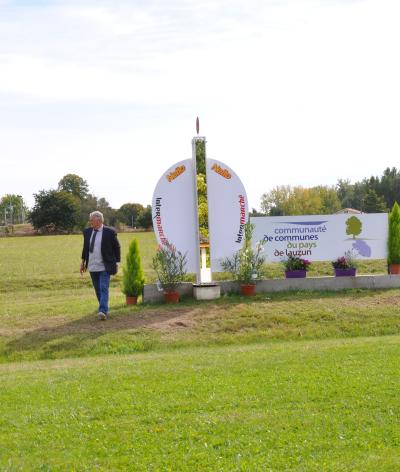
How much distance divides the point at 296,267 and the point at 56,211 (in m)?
104

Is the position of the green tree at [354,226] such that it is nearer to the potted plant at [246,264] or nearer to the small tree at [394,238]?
the small tree at [394,238]

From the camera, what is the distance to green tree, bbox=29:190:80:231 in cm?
11519

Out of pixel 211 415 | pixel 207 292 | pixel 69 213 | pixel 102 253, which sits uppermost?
pixel 69 213

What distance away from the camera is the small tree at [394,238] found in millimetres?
15859

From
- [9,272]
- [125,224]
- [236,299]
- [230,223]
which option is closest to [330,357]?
[236,299]

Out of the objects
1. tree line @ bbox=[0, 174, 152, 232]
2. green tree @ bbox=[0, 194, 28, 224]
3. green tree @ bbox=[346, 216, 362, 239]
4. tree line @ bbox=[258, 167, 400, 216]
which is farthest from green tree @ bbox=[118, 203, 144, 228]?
green tree @ bbox=[346, 216, 362, 239]

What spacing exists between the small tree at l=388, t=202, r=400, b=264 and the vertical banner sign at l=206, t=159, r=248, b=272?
376 centimetres

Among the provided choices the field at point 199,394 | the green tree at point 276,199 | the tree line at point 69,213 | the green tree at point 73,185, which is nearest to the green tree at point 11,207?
the green tree at point 73,185

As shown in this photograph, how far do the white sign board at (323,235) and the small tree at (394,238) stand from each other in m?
0.25

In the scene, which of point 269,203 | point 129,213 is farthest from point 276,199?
point 129,213

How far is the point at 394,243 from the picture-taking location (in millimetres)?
15914

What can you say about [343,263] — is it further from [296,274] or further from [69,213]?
[69,213]

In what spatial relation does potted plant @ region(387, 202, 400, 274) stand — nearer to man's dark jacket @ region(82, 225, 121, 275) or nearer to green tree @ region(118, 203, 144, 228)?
man's dark jacket @ region(82, 225, 121, 275)

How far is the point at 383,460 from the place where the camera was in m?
4.84
